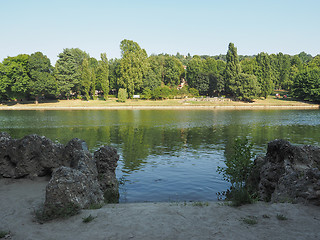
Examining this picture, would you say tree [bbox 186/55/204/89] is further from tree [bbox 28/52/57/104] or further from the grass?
tree [bbox 28/52/57/104]

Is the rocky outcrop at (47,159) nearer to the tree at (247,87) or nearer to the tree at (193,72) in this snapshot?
the tree at (247,87)

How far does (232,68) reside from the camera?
102 m

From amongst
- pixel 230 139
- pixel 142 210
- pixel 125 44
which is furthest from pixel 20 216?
pixel 125 44

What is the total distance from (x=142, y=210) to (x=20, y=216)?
387cm

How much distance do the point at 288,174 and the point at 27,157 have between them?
1175 cm

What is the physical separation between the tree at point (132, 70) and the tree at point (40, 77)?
2391 cm

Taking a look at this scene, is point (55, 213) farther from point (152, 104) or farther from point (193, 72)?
point (193, 72)

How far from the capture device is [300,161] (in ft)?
38.0

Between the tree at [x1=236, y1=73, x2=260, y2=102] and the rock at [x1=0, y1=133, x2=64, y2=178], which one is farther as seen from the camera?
the tree at [x1=236, y1=73, x2=260, y2=102]

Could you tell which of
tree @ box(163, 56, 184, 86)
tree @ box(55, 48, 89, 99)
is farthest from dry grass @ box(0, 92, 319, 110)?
tree @ box(163, 56, 184, 86)

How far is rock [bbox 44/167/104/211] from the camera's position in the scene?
8.64 metres

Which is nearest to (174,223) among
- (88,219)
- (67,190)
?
(88,219)

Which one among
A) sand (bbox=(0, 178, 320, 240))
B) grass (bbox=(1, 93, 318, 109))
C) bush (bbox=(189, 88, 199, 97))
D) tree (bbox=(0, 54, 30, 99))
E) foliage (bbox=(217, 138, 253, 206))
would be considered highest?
tree (bbox=(0, 54, 30, 99))

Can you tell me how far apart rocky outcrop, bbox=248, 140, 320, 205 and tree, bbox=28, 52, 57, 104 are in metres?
89.7
